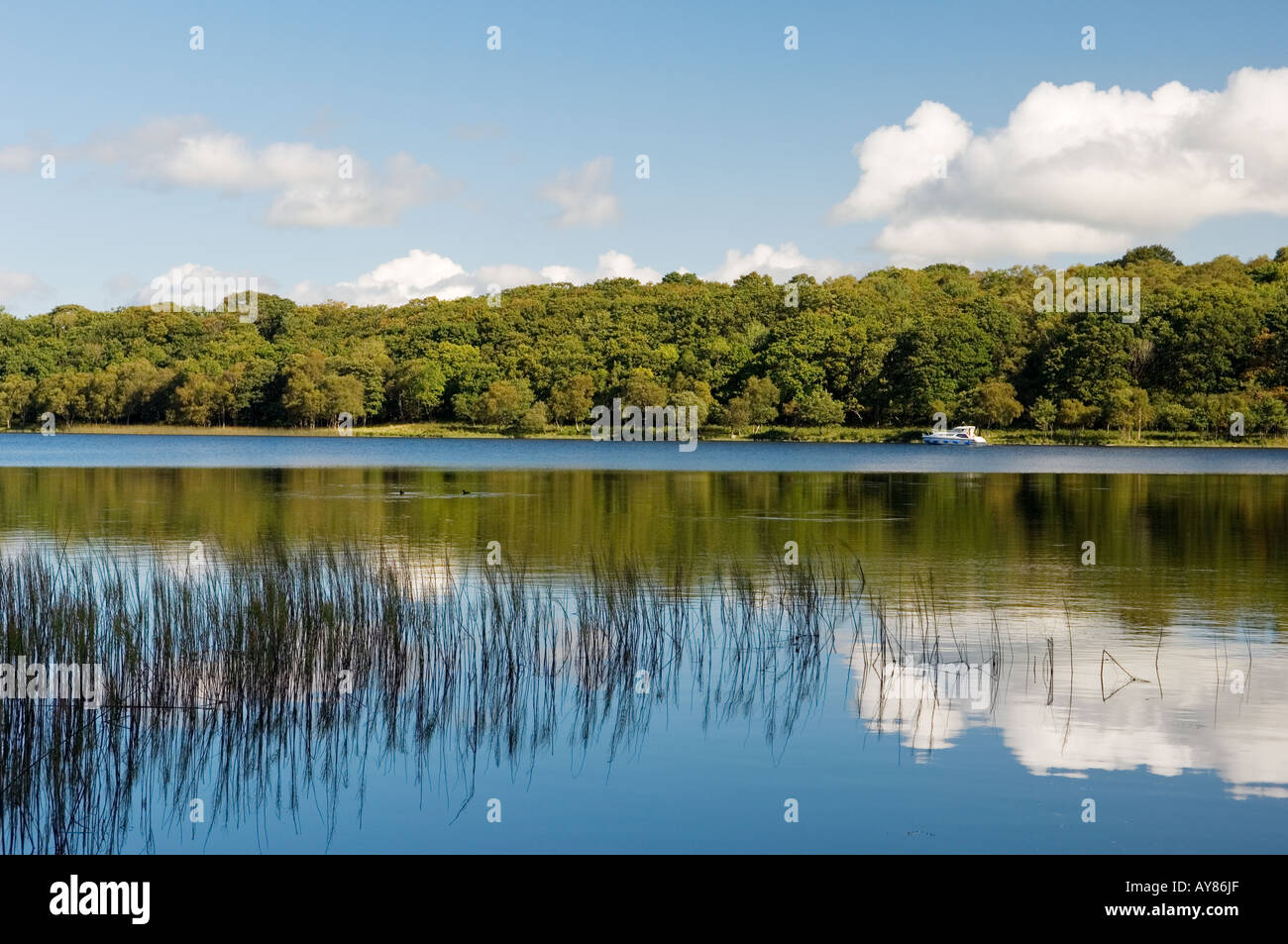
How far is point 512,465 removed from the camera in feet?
208

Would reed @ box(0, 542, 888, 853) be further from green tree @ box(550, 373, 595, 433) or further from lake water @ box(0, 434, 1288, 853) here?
green tree @ box(550, 373, 595, 433)

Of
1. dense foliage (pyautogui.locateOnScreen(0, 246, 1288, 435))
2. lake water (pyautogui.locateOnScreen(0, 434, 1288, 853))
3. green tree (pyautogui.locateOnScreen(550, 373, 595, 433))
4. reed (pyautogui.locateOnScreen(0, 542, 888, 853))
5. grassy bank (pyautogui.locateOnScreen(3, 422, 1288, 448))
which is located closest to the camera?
lake water (pyautogui.locateOnScreen(0, 434, 1288, 853))

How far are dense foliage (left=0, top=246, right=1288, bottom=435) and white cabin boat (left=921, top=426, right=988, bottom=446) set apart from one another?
5042mm

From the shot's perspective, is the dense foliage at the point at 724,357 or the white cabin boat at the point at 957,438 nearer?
the white cabin boat at the point at 957,438

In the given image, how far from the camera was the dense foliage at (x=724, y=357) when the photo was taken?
343ft

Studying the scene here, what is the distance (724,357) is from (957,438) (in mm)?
28182

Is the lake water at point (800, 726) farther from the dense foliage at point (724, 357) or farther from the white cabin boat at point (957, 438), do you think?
the dense foliage at point (724, 357)

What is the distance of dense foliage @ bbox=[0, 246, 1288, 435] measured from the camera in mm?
104562

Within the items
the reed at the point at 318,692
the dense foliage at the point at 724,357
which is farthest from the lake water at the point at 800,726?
the dense foliage at the point at 724,357

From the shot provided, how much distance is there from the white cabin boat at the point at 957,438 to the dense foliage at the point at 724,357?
16.5ft

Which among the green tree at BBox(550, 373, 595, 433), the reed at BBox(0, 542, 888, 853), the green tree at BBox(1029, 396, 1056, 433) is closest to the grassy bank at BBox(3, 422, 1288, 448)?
the green tree at BBox(1029, 396, 1056, 433)
